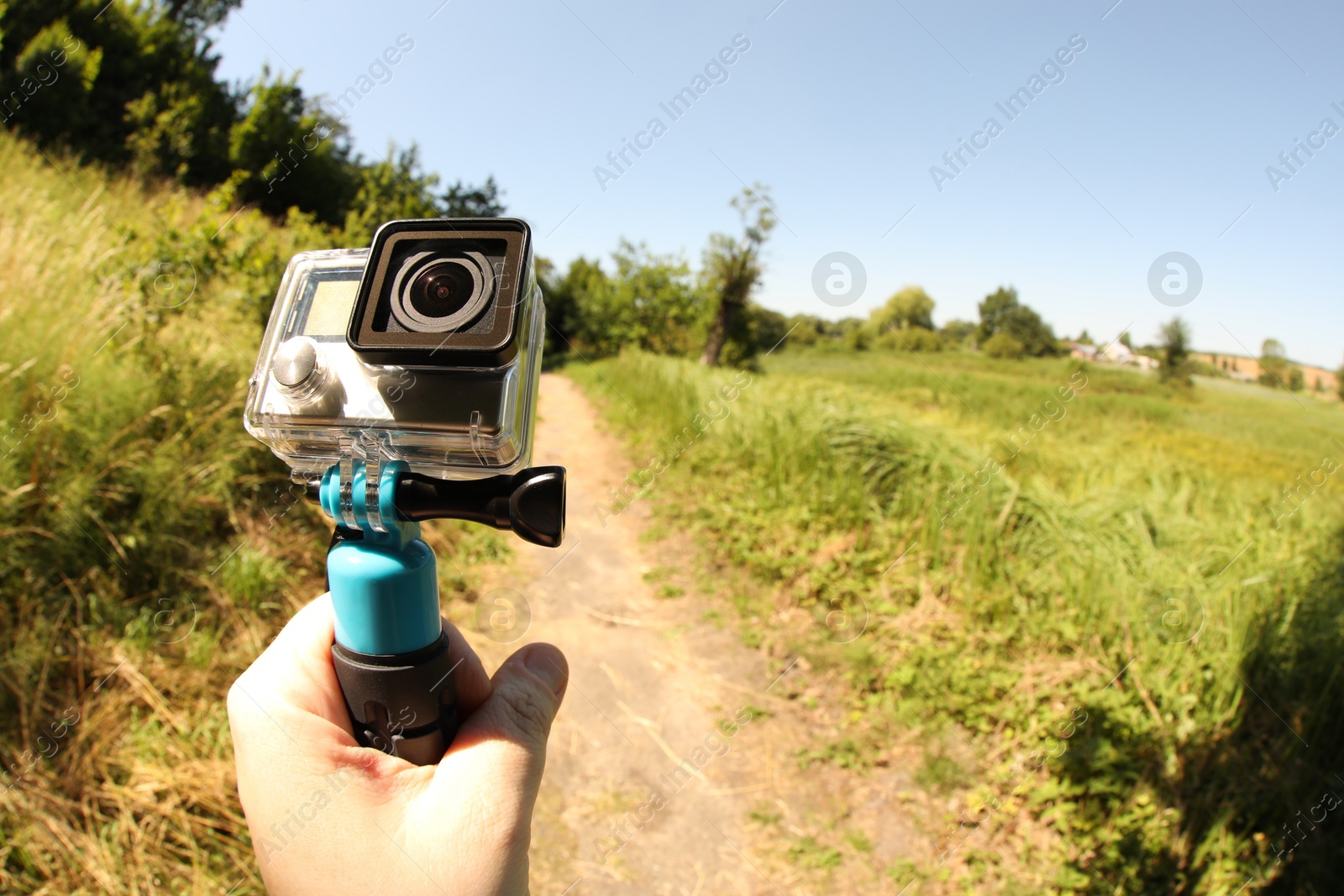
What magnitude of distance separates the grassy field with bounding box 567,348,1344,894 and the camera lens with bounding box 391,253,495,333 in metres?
2.97

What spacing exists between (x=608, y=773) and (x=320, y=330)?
2.81 meters

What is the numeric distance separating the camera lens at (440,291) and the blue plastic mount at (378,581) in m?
0.19

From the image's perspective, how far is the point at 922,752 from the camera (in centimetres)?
321

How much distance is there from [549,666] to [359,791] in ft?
0.97

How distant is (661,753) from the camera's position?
10.6 feet

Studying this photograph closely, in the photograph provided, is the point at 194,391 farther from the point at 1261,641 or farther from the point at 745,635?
the point at 1261,641

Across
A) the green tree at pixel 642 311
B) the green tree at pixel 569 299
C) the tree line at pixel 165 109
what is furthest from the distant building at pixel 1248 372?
the green tree at pixel 569 299

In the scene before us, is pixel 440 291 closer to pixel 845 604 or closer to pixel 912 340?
pixel 845 604

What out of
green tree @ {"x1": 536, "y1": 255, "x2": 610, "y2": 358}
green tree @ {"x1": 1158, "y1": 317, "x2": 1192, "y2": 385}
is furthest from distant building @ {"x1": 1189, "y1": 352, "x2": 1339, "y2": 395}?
green tree @ {"x1": 536, "y1": 255, "x2": 610, "y2": 358}

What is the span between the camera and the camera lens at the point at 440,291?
0.77 m

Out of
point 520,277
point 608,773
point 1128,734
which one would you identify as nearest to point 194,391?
point 608,773

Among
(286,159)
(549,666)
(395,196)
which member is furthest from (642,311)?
(549,666)

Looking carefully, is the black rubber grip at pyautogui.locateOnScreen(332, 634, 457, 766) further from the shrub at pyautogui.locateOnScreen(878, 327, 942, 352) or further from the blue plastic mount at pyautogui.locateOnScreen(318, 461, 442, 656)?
the shrub at pyautogui.locateOnScreen(878, 327, 942, 352)

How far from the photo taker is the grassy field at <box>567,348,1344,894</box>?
8.75 feet
